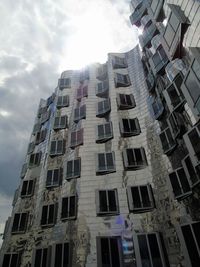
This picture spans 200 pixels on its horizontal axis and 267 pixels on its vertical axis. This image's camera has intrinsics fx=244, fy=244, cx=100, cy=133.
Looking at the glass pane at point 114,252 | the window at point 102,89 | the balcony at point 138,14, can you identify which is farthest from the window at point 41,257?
the balcony at point 138,14

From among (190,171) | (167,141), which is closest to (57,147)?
(167,141)

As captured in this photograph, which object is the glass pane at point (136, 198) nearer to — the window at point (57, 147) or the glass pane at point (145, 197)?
the glass pane at point (145, 197)

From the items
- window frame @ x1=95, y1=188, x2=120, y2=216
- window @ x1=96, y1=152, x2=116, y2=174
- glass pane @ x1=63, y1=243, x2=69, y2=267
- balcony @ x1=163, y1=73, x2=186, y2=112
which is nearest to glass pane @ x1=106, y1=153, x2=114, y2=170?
window @ x1=96, y1=152, x2=116, y2=174

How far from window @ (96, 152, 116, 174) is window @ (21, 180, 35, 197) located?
697cm

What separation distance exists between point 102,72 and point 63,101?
5970mm

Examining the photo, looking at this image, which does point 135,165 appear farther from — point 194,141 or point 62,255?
point 62,255

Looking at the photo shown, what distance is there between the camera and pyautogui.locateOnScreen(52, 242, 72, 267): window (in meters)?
15.6

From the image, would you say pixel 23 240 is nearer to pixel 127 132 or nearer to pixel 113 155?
pixel 113 155

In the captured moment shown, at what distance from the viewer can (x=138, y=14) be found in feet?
83.5

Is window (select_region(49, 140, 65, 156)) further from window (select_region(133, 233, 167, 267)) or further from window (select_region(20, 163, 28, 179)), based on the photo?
window (select_region(133, 233, 167, 267))

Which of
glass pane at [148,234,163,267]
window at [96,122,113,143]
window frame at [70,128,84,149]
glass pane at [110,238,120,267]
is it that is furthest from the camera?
window frame at [70,128,84,149]

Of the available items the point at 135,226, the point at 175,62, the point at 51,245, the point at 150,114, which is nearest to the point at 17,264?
the point at 51,245

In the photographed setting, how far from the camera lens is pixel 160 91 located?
1916cm

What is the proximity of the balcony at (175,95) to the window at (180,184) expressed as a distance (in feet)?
13.4
